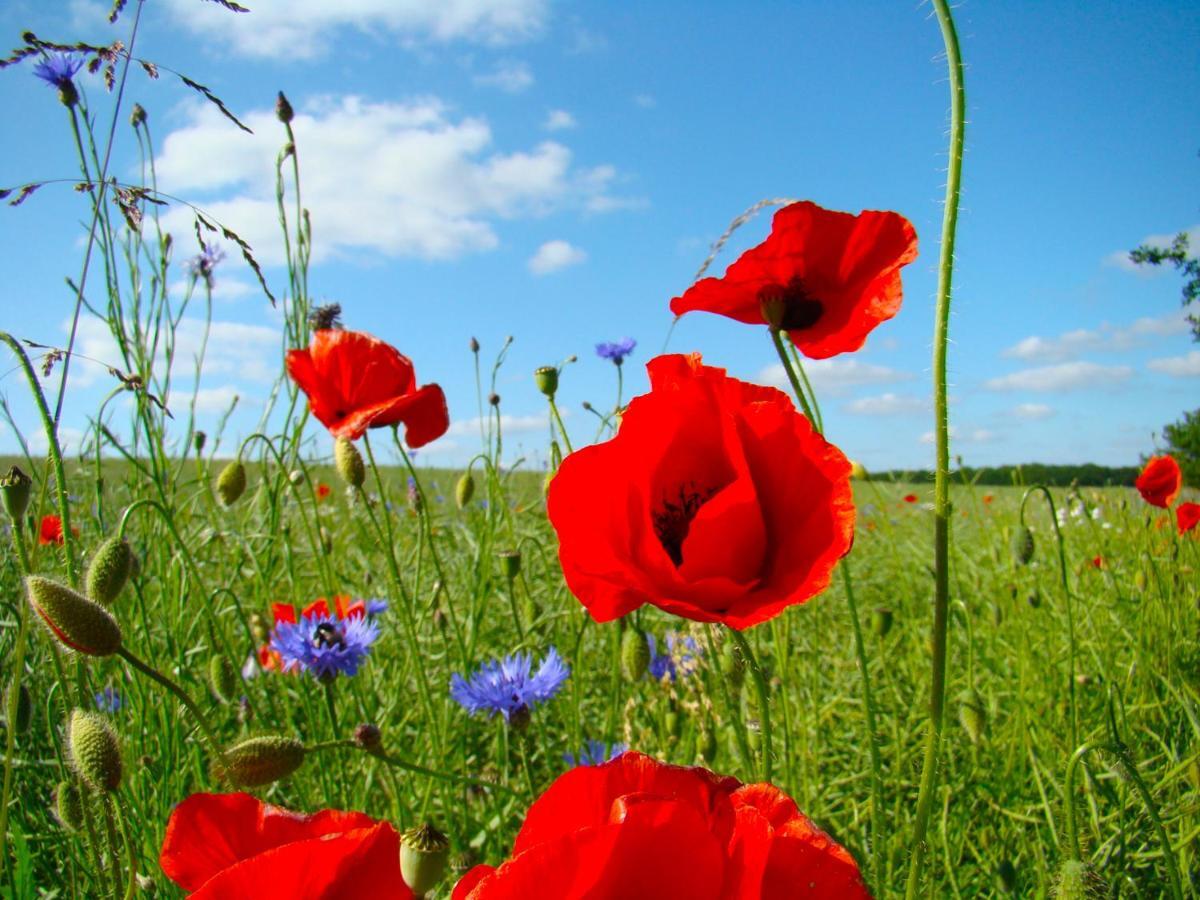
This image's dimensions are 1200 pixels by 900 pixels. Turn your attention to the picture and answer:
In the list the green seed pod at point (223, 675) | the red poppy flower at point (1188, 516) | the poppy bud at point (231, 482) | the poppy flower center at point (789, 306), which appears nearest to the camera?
the poppy flower center at point (789, 306)

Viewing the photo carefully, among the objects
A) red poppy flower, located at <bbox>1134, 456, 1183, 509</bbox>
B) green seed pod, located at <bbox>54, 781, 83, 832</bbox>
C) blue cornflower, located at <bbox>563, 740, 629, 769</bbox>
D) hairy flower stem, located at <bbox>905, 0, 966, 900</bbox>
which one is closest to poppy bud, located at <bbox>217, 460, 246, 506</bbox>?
green seed pod, located at <bbox>54, 781, 83, 832</bbox>

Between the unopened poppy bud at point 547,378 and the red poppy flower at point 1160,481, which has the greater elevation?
the unopened poppy bud at point 547,378

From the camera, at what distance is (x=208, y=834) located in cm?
68

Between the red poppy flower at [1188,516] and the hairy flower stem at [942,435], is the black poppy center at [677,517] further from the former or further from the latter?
the red poppy flower at [1188,516]

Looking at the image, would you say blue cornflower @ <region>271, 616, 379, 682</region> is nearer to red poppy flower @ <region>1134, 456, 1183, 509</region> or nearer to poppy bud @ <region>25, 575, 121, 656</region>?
poppy bud @ <region>25, 575, 121, 656</region>

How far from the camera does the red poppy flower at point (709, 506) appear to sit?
0.64m

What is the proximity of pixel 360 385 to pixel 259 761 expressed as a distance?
3.24 feet

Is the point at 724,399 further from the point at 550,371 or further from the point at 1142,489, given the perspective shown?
the point at 1142,489

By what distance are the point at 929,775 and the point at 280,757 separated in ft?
2.14

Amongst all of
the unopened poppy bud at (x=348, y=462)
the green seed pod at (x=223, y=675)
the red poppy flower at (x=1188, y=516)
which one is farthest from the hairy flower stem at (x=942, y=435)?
the red poppy flower at (x=1188, y=516)

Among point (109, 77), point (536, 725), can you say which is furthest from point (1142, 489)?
point (109, 77)

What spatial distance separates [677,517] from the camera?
775 mm

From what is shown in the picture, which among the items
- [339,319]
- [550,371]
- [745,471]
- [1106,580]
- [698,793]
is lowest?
[1106,580]

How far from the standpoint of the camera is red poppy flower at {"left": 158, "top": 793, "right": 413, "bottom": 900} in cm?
57
